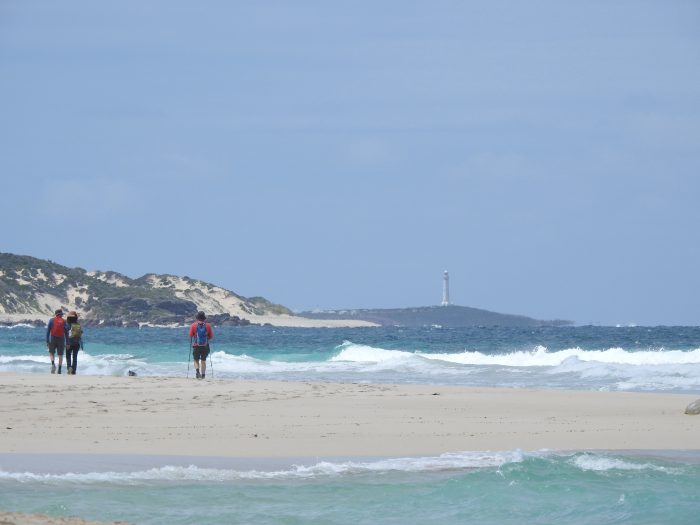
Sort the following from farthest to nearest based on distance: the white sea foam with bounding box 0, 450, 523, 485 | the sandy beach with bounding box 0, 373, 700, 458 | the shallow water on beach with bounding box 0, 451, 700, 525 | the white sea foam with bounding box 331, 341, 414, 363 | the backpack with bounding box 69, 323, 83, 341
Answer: the white sea foam with bounding box 331, 341, 414, 363, the backpack with bounding box 69, 323, 83, 341, the sandy beach with bounding box 0, 373, 700, 458, the white sea foam with bounding box 0, 450, 523, 485, the shallow water on beach with bounding box 0, 451, 700, 525

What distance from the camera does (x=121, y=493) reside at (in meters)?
8.26

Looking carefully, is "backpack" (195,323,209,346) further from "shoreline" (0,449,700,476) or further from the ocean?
"shoreline" (0,449,700,476)

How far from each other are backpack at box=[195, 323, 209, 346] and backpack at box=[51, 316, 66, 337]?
273 centimetres

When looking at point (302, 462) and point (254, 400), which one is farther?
point (254, 400)

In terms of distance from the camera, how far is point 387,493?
28.0 feet

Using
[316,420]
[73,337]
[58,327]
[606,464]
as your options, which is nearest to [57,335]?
[58,327]

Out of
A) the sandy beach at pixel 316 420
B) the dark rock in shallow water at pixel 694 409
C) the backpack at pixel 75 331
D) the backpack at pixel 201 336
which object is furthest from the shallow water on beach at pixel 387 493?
the backpack at pixel 75 331

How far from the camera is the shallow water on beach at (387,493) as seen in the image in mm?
7801

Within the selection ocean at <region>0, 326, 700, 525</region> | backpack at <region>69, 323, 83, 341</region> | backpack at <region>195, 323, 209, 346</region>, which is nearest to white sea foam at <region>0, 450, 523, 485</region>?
ocean at <region>0, 326, 700, 525</region>

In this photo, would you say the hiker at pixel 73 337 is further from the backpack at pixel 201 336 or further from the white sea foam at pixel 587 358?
the white sea foam at pixel 587 358

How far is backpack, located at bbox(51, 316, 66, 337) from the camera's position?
2034 centimetres

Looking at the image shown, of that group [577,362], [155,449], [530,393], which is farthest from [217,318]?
[155,449]

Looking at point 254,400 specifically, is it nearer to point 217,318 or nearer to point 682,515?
point 682,515

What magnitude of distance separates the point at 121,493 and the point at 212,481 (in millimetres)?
848
